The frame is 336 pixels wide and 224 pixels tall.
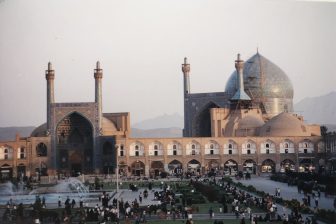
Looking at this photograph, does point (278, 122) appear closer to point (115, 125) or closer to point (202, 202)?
point (115, 125)

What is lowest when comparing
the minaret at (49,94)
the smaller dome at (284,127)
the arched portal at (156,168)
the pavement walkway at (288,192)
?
the pavement walkway at (288,192)

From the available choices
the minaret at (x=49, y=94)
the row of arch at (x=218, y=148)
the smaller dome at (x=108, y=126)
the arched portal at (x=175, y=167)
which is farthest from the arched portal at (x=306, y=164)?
the minaret at (x=49, y=94)

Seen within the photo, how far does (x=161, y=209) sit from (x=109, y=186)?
1117 centimetres

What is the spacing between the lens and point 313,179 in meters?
26.2

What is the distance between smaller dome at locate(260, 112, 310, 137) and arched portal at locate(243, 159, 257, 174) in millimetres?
1887

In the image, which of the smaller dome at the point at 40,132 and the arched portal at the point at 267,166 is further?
the smaller dome at the point at 40,132

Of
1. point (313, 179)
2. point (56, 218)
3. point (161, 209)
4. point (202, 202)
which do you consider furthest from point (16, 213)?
point (313, 179)

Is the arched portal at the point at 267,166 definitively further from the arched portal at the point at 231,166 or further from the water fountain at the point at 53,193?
the water fountain at the point at 53,193

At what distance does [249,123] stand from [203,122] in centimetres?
300

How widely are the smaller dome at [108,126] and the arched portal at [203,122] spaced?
15.3ft

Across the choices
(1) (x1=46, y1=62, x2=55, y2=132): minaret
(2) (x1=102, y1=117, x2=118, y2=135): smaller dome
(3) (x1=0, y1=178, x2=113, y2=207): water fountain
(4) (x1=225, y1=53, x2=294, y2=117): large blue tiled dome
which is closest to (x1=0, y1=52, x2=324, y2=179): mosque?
(1) (x1=46, y1=62, x2=55, y2=132): minaret

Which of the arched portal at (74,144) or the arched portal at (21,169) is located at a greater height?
the arched portal at (74,144)

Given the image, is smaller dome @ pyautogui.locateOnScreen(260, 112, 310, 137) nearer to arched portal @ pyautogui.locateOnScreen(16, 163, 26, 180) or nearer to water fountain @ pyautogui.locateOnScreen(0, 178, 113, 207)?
water fountain @ pyautogui.locateOnScreen(0, 178, 113, 207)

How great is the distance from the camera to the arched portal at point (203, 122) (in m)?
39.7
